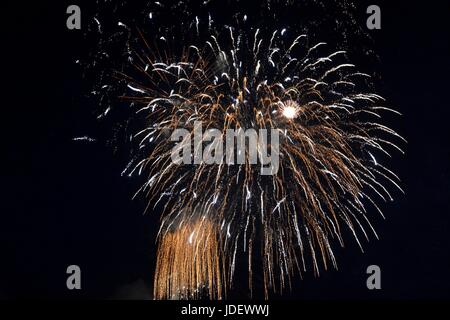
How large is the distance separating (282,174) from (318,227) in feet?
6.13

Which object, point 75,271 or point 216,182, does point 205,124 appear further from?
point 75,271

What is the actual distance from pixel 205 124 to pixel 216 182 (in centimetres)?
167

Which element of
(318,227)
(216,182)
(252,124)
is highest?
(252,124)

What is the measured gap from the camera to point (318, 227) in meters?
17.4
